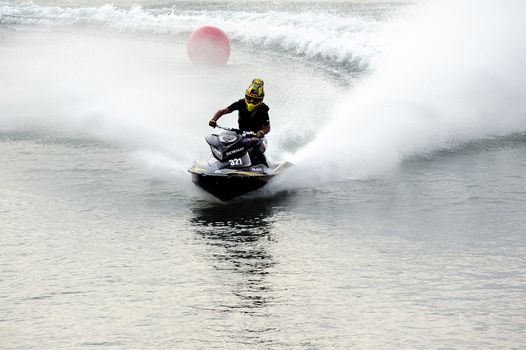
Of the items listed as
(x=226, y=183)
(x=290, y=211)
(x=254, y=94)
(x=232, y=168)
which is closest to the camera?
(x=290, y=211)

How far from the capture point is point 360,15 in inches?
1660

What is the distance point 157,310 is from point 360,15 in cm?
3576

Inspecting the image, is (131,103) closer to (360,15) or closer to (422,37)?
(422,37)

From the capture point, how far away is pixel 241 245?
9.97 m

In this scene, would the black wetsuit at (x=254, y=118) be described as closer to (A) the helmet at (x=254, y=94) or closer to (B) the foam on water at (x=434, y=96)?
(A) the helmet at (x=254, y=94)

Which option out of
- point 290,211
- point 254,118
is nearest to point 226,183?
point 290,211

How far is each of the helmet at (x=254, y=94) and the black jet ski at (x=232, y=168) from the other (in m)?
0.63

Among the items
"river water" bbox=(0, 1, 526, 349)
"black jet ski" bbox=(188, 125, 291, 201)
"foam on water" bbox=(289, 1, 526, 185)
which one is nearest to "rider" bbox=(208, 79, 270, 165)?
"black jet ski" bbox=(188, 125, 291, 201)

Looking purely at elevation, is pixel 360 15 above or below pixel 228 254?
above

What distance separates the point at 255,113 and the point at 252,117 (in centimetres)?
8

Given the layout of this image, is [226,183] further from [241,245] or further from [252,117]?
[241,245]

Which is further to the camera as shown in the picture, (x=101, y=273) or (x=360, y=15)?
(x=360, y=15)

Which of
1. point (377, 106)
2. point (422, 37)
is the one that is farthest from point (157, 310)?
point (422, 37)

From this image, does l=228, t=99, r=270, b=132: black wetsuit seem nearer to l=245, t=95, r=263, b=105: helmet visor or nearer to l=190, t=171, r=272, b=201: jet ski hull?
l=245, t=95, r=263, b=105: helmet visor
